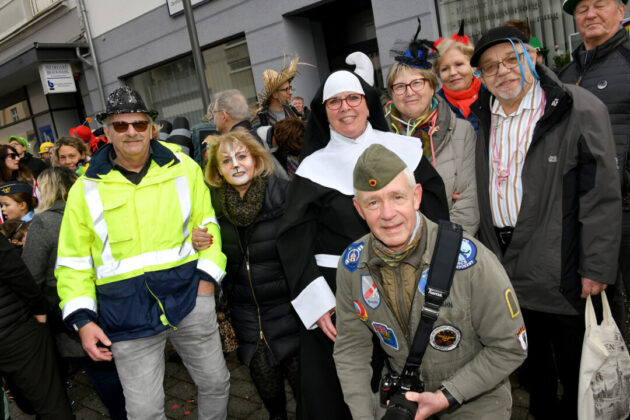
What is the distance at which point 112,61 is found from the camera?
35.7 feet

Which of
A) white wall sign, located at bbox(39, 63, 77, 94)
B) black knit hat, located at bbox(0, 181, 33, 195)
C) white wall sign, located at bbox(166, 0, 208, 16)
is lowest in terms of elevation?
black knit hat, located at bbox(0, 181, 33, 195)

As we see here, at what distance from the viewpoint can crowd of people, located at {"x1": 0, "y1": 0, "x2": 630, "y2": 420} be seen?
1.74 meters

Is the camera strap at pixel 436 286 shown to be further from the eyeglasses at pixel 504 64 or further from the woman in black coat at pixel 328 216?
the eyeglasses at pixel 504 64

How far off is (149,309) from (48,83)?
1048 cm

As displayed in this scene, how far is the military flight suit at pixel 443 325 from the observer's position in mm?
1656

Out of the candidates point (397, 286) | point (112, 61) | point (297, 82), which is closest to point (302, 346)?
point (397, 286)

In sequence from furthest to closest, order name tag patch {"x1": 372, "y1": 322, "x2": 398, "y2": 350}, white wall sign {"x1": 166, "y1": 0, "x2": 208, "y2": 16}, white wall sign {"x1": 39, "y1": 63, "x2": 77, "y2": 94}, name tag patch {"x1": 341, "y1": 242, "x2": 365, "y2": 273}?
white wall sign {"x1": 39, "y1": 63, "x2": 77, "y2": 94} → white wall sign {"x1": 166, "y1": 0, "x2": 208, "y2": 16} → name tag patch {"x1": 341, "y1": 242, "x2": 365, "y2": 273} → name tag patch {"x1": 372, "y1": 322, "x2": 398, "y2": 350}

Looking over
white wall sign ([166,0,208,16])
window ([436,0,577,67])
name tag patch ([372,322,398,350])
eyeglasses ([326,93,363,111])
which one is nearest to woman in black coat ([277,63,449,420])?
eyeglasses ([326,93,363,111])

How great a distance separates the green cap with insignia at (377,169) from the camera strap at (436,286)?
0.94ft

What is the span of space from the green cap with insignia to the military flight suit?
0.88 ft

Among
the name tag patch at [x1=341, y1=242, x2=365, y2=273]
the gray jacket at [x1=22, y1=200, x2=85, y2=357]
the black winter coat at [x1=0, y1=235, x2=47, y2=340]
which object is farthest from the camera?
the gray jacket at [x1=22, y1=200, x2=85, y2=357]

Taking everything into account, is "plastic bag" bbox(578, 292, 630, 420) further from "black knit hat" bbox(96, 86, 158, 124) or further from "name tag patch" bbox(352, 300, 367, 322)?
"black knit hat" bbox(96, 86, 158, 124)

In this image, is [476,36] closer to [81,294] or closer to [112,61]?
[81,294]

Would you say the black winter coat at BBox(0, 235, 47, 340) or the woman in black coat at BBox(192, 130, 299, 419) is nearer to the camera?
the black winter coat at BBox(0, 235, 47, 340)
